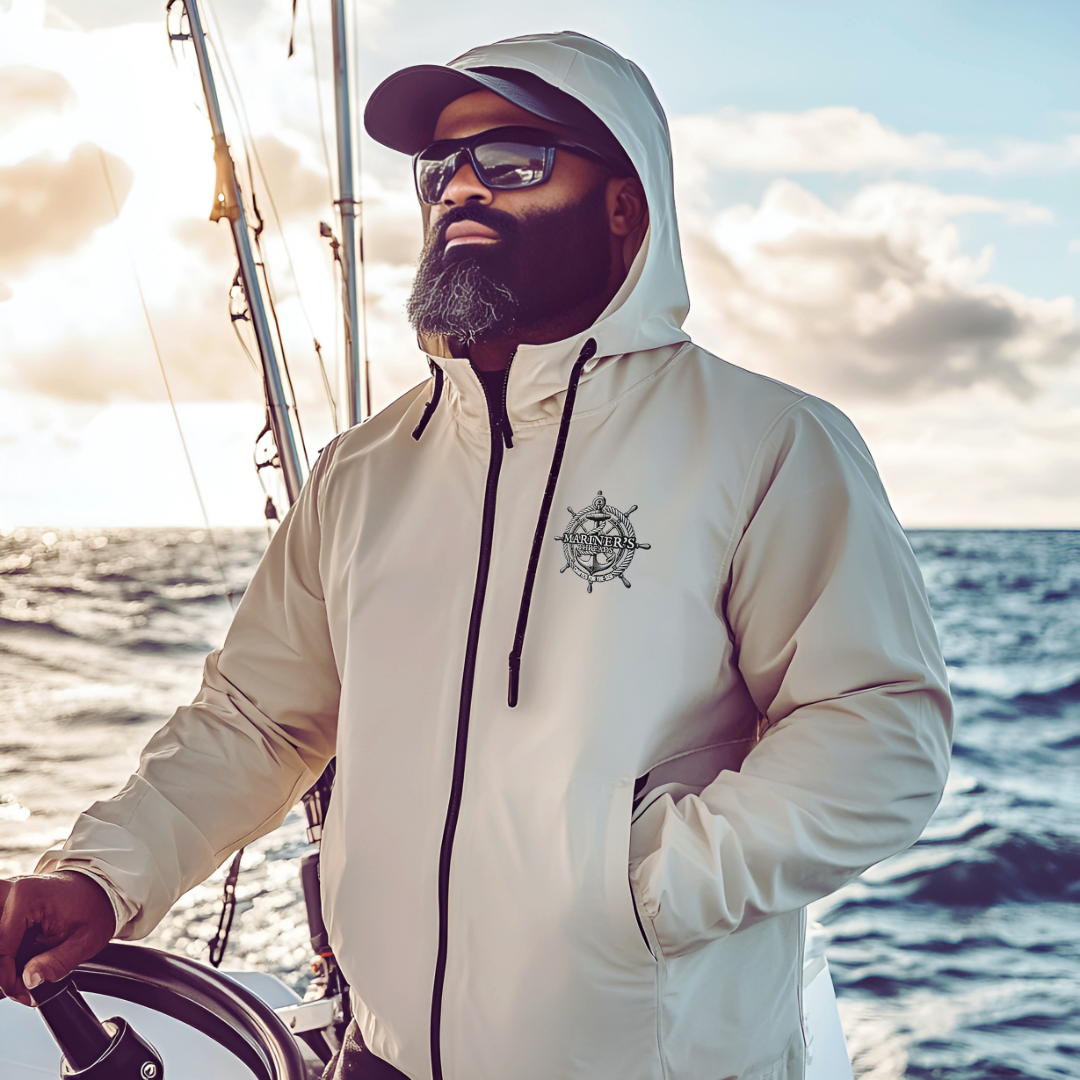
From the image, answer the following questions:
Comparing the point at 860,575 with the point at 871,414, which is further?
the point at 871,414

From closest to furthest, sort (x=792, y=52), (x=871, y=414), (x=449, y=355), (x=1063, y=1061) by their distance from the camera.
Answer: (x=449, y=355) < (x=1063, y=1061) < (x=792, y=52) < (x=871, y=414)

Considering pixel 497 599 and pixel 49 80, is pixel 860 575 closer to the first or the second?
pixel 497 599

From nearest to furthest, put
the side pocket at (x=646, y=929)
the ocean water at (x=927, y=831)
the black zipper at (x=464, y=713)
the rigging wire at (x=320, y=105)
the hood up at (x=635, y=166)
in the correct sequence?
the side pocket at (x=646, y=929) → the black zipper at (x=464, y=713) → the hood up at (x=635, y=166) → the rigging wire at (x=320, y=105) → the ocean water at (x=927, y=831)

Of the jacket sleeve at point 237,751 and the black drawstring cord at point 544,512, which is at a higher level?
the black drawstring cord at point 544,512

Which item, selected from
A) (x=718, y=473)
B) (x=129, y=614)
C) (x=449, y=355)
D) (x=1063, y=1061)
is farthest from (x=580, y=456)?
(x=129, y=614)

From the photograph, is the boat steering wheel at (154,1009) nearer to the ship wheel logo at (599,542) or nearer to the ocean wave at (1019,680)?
the ship wheel logo at (599,542)

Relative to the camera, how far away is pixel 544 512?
1384mm

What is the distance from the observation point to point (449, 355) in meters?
1.63

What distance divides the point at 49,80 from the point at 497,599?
3231mm

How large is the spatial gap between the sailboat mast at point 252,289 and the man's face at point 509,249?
1.58 metres

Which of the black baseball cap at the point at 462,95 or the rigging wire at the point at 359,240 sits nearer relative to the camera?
the black baseball cap at the point at 462,95

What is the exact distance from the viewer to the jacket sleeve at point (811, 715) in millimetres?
1159

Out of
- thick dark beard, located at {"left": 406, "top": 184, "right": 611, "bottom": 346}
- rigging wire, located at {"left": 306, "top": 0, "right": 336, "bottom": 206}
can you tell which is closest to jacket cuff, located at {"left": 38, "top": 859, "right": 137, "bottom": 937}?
thick dark beard, located at {"left": 406, "top": 184, "right": 611, "bottom": 346}

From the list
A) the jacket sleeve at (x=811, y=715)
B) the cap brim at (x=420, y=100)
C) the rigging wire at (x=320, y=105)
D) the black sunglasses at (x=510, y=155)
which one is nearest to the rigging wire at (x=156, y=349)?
the rigging wire at (x=320, y=105)
